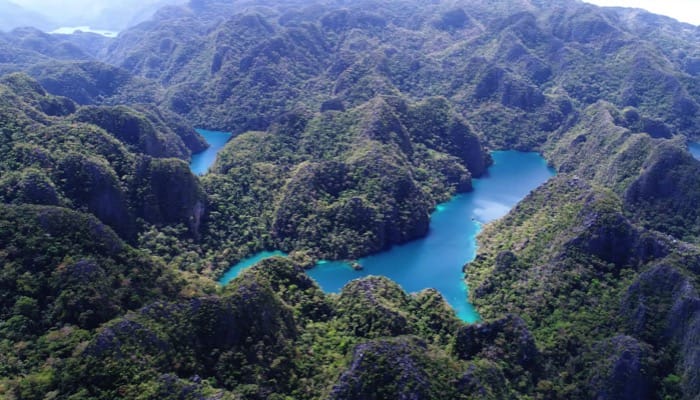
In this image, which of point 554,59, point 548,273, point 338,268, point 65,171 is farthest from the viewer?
point 554,59

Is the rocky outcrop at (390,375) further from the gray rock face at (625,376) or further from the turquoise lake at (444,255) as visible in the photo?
the turquoise lake at (444,255)

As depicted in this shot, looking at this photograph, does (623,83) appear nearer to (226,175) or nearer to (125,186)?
(226,175)

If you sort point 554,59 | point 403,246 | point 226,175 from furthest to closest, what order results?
point 554,59, point 226,175, point 403,246

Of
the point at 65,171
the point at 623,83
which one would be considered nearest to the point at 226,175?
the point at 65,171

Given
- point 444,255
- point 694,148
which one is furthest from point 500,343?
point 694,148

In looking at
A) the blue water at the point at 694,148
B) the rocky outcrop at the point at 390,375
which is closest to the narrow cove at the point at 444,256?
the rocky outcrop at the point at 390,375

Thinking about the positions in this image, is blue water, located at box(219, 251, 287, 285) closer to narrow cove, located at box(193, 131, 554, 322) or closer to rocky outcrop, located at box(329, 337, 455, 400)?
narrow cove, located at box(193, 131, 554, 322)

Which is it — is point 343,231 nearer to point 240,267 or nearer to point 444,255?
point 444,255

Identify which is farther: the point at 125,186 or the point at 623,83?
the point at 623,83
